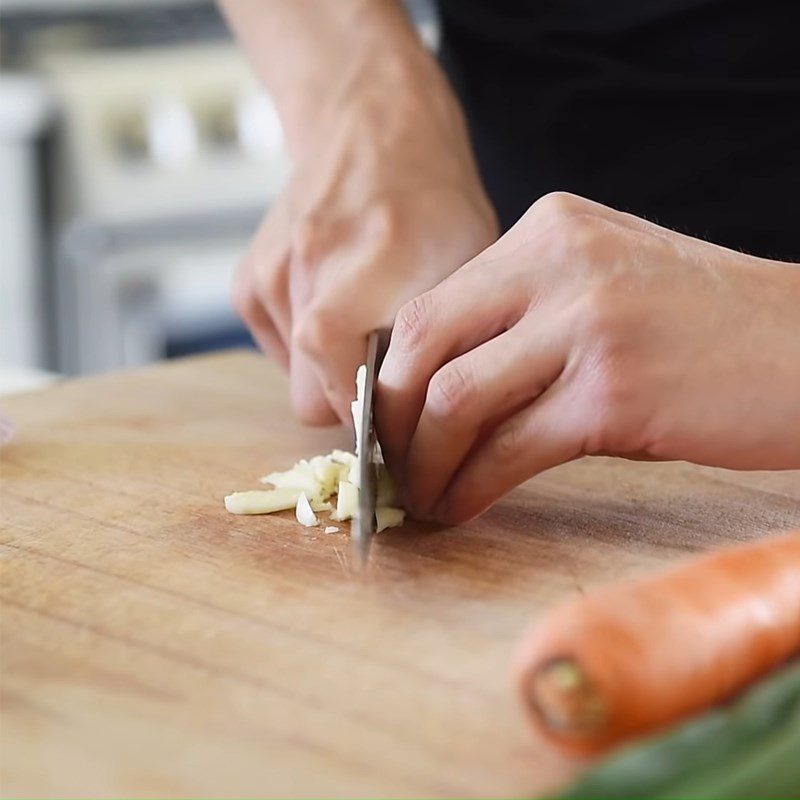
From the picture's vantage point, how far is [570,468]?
1.00m

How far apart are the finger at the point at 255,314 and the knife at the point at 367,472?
10.0 inches

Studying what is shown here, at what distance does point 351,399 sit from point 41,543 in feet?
0.91

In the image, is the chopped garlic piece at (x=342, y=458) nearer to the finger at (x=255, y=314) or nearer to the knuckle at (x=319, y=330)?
the knuckle at (x=319, y=330)

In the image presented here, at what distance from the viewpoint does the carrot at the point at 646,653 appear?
0.50m

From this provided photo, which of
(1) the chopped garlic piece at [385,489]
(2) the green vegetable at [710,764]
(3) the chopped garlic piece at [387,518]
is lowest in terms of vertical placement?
(3) the chopped garlic piece at [387,518]

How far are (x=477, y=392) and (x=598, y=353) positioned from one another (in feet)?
0.27

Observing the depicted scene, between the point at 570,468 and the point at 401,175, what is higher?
the point at 401,175

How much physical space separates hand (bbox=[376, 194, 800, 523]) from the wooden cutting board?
0.07 m

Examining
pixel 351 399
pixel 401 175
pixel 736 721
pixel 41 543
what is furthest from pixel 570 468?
pixel 736 721

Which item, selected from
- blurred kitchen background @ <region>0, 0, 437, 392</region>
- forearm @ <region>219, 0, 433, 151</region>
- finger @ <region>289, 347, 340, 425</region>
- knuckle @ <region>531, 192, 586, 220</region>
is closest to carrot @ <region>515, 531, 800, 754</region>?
knuckle @ <region>531, 192, 586, 220</region>

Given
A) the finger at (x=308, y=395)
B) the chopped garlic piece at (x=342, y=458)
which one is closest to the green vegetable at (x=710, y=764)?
the chopped garlic piece at (x=342, y=458)

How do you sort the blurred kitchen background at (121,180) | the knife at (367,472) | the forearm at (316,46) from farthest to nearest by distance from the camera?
the blurred kitchen background at (121,180) < the forearm at (316,46) < the knife at (367,472)

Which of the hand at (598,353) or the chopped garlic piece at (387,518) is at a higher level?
the hand at (598,353)

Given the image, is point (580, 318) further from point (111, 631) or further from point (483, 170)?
point (483, 170)
